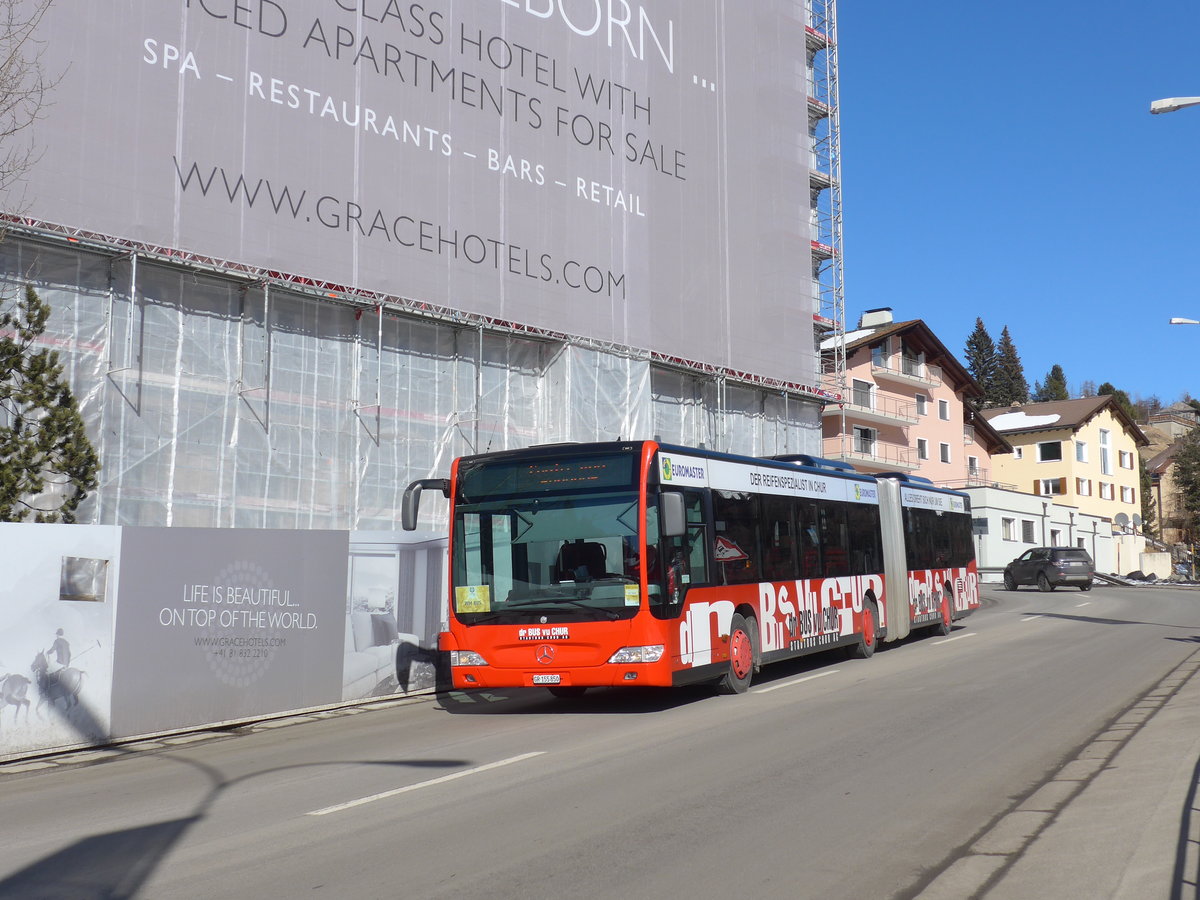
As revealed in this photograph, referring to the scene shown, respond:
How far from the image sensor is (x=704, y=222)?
33875 mm

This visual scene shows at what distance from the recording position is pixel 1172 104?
15570mm

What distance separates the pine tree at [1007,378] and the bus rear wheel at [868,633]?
392ft

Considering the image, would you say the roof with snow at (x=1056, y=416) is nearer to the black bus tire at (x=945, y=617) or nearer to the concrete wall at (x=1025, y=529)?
the concrete wall at (x=1025, y=529)

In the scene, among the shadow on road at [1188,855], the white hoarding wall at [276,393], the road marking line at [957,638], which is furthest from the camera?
the road marking line at [957,638]

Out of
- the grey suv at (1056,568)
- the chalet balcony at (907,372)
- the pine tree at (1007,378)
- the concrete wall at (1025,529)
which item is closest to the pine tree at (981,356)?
the pine tree at (1007,378)

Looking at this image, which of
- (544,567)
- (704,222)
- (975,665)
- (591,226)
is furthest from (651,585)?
(704,222)

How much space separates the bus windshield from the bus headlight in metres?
0.38

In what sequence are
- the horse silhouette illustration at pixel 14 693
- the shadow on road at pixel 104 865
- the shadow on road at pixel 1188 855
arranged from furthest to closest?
the horse silhouette illustration at pixel 14 693, the shadow on road at pixel 104 865, the shadow on road at pixel 1188 855

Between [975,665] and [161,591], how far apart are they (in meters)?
11.1

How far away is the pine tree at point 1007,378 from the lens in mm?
133250

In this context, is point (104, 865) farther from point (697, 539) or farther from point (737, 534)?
point (737, 534)

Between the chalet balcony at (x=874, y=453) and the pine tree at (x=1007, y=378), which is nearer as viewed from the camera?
the chalet balcony at (x=874, y=453)

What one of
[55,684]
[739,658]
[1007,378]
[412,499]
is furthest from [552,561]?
[1007,378]

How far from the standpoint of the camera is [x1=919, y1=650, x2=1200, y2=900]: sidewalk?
575cm
